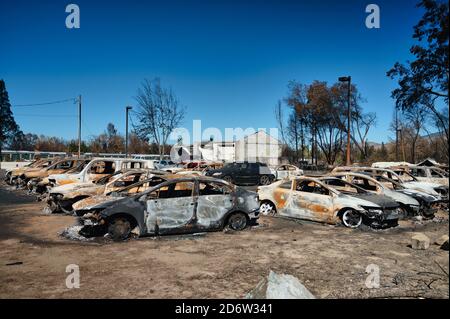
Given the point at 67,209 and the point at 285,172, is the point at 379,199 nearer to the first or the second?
the point at 67,209

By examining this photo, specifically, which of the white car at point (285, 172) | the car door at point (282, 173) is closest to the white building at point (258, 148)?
the white car at point (285, 172)

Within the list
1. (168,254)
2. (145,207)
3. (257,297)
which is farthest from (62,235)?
(257,297)

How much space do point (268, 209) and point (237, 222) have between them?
7.67 feet

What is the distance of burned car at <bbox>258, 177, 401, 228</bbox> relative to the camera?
9188 millimetres

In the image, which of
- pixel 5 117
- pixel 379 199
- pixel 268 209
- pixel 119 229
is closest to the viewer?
pixel 119 229

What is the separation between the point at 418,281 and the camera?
5184 millimetres

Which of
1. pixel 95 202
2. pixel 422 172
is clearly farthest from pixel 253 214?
pixel 422 172

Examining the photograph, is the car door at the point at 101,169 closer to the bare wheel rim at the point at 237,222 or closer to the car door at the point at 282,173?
the bare wheel rim at the point at 237,222

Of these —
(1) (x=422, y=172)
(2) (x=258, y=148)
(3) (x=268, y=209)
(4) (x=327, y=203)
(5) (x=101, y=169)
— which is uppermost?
(2) (x=258, y=148)

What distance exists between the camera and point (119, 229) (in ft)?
25.1

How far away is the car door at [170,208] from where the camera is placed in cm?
791

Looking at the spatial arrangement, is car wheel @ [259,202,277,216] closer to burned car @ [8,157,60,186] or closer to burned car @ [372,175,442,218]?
burned car @ [372,175,442,218]

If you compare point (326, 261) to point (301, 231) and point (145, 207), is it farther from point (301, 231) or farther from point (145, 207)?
point (145, 207)
